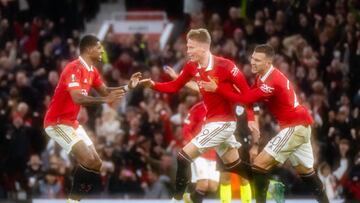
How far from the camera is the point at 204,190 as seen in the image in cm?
1709

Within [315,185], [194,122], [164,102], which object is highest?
[194,122]

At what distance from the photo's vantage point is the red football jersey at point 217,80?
50.9 ft

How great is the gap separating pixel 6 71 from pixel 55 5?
3446 mm

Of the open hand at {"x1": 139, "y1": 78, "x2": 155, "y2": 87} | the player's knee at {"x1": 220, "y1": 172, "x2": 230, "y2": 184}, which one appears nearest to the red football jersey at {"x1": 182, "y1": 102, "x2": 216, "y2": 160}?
the player's knee at {"x1": 220, "y1": 172, "x2": 230, "y2": 184}

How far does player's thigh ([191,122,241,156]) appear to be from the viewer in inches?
611

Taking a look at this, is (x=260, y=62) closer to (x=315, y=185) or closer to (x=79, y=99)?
(x=315, y=185)

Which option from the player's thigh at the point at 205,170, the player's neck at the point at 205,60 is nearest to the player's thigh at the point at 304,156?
the player's neck at the point at 205,60

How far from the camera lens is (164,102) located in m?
21.9

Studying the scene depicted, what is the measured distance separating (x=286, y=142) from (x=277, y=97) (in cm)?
53

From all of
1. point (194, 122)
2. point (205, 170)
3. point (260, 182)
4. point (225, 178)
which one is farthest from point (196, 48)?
point (205, 170)

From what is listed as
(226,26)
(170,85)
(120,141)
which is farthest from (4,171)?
(170,85)

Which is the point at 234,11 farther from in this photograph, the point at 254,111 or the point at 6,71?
the point at 254,111

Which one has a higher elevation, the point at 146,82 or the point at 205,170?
the point at 146,82

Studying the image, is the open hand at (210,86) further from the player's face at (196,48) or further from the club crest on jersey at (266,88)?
the club crest on jersey at (266,88)
